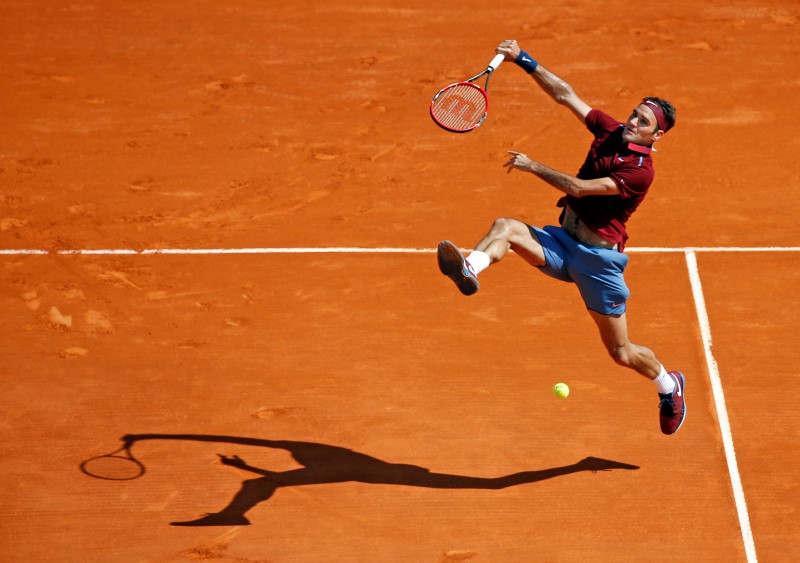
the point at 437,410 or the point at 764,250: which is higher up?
the point at 764,250

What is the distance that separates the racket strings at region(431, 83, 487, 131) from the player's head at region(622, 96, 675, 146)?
1226mm

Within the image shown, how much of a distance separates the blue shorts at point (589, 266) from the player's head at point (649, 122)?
0.88 metres

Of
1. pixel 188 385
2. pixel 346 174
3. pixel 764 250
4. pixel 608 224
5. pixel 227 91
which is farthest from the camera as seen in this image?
pixel 227 91

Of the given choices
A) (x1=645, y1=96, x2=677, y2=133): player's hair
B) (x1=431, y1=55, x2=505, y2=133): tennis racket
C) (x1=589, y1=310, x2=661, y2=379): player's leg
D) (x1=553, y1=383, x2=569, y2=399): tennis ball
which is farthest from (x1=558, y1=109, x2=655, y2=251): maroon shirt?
(x1=553, y1=383, x2=569, y2=399): tennis ball

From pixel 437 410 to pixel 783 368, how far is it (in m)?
3.14

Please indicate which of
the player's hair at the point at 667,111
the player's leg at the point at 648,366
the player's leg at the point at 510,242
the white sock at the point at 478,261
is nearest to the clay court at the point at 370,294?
the player's leg at the point at 648,366

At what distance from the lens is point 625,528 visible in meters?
9.35

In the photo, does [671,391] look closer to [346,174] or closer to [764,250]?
[764,250]

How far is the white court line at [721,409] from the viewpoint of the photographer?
9.34 meters

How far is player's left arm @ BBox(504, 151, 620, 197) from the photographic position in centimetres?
844

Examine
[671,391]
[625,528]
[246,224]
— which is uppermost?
[246,224]

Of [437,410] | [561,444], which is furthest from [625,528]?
[437,410]

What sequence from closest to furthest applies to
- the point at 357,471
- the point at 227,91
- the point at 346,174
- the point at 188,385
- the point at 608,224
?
the point at 608,224
the point at 357,471
the point at 188,385
the point at 346,174
the point at 227,91

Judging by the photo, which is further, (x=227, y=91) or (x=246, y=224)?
(x=227, y=91)
